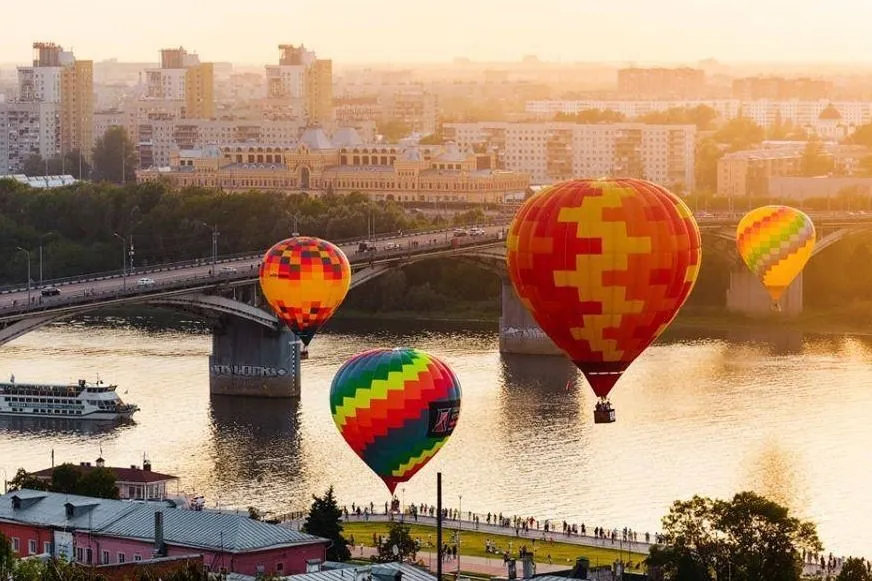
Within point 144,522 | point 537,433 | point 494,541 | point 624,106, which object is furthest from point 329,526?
point 624,106

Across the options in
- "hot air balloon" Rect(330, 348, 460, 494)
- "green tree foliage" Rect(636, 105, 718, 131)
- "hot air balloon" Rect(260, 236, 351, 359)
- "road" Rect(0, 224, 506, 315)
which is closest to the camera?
"hot air balloon" Rect(330, 348, 460, 494)

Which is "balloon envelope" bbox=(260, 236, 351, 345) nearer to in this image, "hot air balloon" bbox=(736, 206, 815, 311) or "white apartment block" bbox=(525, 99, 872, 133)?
"hot air balloon" bbox=(736, 206, 815, 311)

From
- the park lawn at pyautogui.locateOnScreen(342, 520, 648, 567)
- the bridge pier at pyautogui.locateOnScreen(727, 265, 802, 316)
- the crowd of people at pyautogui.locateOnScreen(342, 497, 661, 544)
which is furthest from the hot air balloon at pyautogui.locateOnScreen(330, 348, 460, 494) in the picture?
the bridge pier at pyautogui.locateOnScreen(727, 265, 802, 316)

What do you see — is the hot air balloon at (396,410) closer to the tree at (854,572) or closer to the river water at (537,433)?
the river water at (537,433)

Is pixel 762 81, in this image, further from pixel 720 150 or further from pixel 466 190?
pixel 466 190

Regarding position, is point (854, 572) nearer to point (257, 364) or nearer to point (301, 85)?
point (257, 364)
